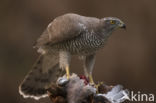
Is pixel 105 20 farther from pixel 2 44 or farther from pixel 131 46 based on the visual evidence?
pixel 2 44

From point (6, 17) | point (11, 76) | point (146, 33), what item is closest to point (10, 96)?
point (11, 76)

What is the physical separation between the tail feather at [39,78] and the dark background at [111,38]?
308 centimetres

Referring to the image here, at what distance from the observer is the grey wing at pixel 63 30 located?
496 cm

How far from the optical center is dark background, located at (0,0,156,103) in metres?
8.55

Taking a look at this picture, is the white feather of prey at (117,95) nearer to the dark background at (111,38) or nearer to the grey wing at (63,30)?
the grey wing at (63,30)

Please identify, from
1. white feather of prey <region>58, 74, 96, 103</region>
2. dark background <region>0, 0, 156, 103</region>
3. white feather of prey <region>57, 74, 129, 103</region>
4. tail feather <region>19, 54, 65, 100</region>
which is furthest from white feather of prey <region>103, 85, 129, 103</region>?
dark background <region>0, 0, 156, 103</region>

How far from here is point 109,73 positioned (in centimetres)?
883

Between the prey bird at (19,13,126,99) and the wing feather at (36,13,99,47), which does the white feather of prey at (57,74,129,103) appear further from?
the wing feather at (36,13,99,47)

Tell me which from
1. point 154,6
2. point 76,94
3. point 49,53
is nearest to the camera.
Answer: point 76,94

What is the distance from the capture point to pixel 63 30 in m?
5.01

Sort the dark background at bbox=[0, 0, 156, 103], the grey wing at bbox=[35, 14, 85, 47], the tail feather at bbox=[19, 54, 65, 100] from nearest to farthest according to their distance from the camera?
1. the grey wing at bbox=[35, 14, 85, 47]
2. the tail feather at bbox=[19, 54, 65, 100]
3. the dark background at bbox=[0, 0, 156, 103]

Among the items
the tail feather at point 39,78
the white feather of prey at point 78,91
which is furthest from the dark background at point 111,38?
the white feather of prey at point 78,91

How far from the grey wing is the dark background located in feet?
11.2

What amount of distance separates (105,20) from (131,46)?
12.1 ft
